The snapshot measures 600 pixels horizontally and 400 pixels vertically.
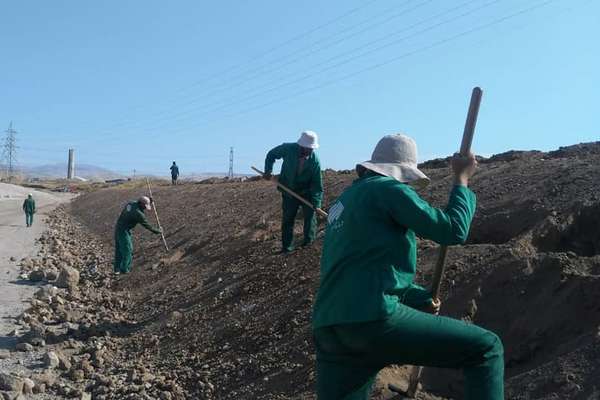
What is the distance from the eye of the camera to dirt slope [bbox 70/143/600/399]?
4.96 metres

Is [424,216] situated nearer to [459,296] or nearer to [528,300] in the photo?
[528,300]

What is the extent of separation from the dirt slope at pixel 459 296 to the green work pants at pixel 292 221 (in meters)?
0.27

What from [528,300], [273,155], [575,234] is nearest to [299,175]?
[273,155]

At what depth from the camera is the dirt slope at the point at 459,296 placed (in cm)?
496

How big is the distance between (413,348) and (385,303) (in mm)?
242

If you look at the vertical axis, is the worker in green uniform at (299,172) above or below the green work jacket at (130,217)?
above

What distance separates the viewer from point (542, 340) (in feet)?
16.3

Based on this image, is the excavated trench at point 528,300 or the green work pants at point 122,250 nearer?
the excavated trench at point 528,300

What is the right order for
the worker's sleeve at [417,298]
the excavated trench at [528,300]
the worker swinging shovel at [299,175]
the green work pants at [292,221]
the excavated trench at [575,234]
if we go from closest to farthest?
the worker's sleeve at [417,298] → the excavated trench at [528,300] → the excavated trench at [575,234] → the worker swinging shovel at [299,175] → the green work pants at [292,221]

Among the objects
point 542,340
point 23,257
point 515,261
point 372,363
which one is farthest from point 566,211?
point 23,257

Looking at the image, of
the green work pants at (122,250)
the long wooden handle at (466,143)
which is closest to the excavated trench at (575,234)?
the long wooden handle at (466,143)

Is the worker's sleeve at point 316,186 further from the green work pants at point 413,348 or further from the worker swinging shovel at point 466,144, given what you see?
the green work pants at point 413,348

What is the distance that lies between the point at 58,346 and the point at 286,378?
12.7ft

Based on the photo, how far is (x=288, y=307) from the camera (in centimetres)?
721
